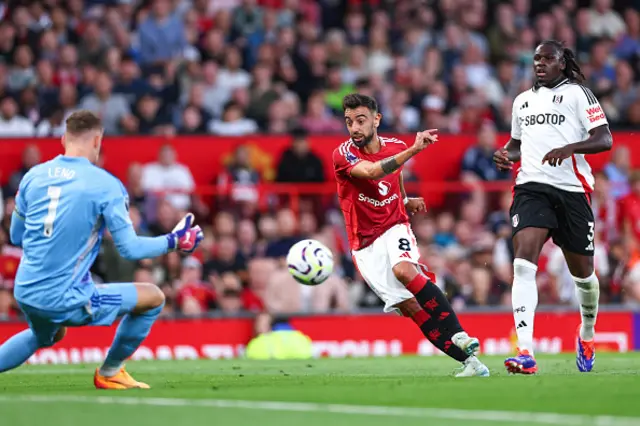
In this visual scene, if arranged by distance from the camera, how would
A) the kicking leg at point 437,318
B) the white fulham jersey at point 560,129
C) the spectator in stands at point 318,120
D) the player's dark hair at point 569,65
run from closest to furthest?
the kicking leg at point 437,318, the white fulham jersey at point 560,129, the player's dark hair at point 569,65, the spectator in stands at point 318,120

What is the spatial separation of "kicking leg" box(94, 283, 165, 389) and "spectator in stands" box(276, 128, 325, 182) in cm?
946

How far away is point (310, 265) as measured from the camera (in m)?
11.5

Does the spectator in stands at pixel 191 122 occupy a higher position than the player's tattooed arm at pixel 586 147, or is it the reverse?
the spectator in stands at pixel 191 122

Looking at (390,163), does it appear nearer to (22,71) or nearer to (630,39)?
(22,71)

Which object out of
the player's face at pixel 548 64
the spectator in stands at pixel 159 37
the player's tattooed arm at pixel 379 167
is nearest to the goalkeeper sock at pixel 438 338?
the player's tattooed arm at pixel 379 167

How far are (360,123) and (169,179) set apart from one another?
8.29 m

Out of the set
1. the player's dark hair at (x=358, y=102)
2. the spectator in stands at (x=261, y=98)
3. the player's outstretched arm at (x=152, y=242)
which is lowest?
→ the player's outstretched arm at (x=152, y=242)

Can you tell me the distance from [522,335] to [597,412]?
2.86 metres

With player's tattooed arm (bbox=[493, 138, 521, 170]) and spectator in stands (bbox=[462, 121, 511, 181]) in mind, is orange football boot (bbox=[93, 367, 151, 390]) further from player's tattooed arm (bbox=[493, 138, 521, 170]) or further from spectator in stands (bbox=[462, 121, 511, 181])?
spectator in stands (bbox=[462, 121, 511, 181])

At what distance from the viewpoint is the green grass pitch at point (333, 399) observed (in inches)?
271

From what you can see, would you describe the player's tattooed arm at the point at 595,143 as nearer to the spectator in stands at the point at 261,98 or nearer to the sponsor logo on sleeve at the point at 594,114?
the sponsor logo on sleeve at the point at 594,114

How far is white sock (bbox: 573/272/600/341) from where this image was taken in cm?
1068

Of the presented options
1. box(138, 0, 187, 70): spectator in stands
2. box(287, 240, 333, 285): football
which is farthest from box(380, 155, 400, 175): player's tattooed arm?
box(138, 0, 187, 70): spectator in stands

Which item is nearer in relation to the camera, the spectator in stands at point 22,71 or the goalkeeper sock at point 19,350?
the goalkeeper sock at point 19,350
